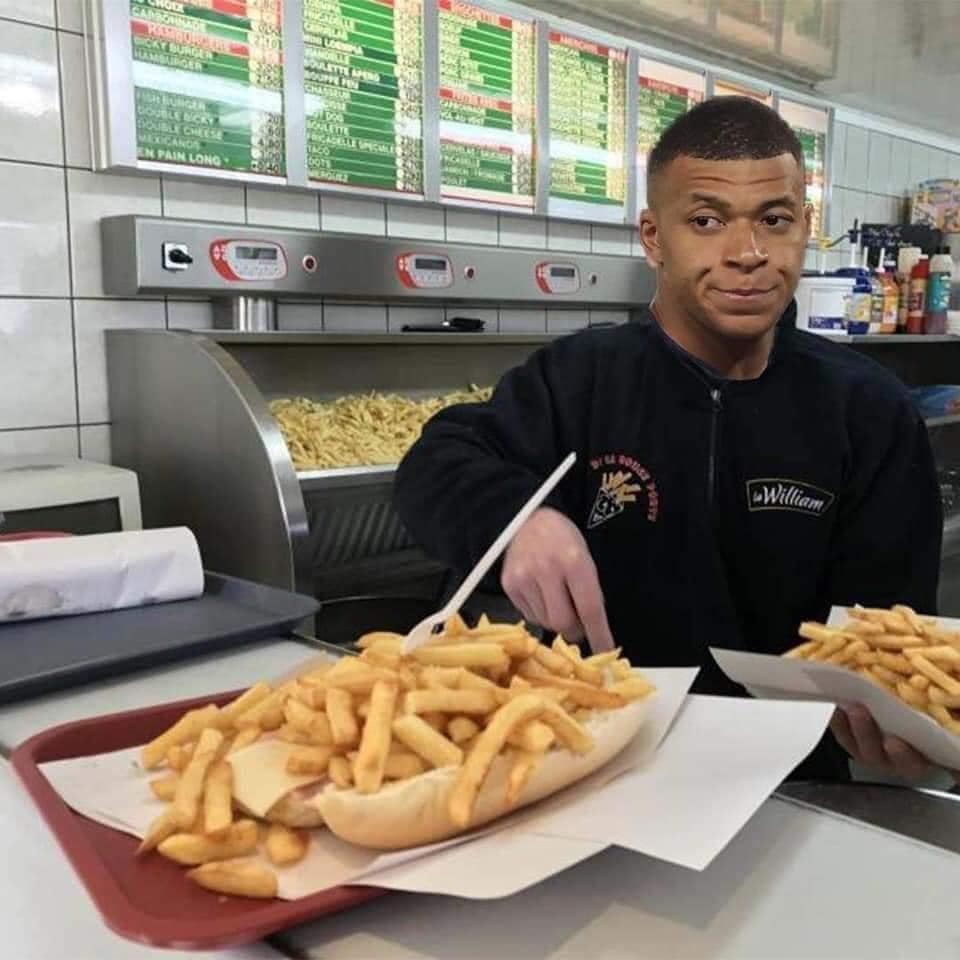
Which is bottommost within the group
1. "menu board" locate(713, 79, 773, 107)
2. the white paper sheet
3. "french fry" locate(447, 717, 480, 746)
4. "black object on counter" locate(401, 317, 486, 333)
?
the white paper sheet

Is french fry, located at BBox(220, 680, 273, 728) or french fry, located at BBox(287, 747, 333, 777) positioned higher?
french fry, located at BBox(287, 747, 333, 777)

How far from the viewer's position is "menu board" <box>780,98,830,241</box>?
14.4 ft

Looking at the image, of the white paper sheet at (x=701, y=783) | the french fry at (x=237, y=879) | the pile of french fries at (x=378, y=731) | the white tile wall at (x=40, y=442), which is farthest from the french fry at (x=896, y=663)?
the white tile wall at (x=40, y=442)

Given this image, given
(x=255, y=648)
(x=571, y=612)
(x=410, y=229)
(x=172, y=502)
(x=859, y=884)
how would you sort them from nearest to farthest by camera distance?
(x=859, y=884) → (x=571, y=612) → (x=255, y=648) → (x=172, y=502) → (x=410, y=229)

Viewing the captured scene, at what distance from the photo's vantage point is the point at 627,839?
2.16ft

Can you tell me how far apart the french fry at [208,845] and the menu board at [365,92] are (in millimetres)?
2398

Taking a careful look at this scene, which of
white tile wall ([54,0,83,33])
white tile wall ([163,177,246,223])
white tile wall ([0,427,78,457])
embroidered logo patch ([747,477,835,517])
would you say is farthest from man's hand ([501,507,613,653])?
white tile wall ([54,0,83,33])

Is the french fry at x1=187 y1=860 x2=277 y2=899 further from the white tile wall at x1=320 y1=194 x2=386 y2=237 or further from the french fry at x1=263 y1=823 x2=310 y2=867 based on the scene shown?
the white tile wall at x1=320 y1=194 x2=386 y2=237

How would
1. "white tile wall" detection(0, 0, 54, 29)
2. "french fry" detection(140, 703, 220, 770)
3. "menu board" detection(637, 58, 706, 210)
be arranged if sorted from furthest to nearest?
"menu board" detection(637, 58, 706, 210) < "white tile wall" detection(0, 0, 54, 29) < "french fry" detection(140, 703, 220, 770)

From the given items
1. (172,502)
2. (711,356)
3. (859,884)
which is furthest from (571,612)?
(172,502)

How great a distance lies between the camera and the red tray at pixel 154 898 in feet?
1.95

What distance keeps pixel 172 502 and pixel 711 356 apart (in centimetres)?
128

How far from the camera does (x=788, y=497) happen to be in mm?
1573

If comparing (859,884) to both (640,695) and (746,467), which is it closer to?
(640,695)
